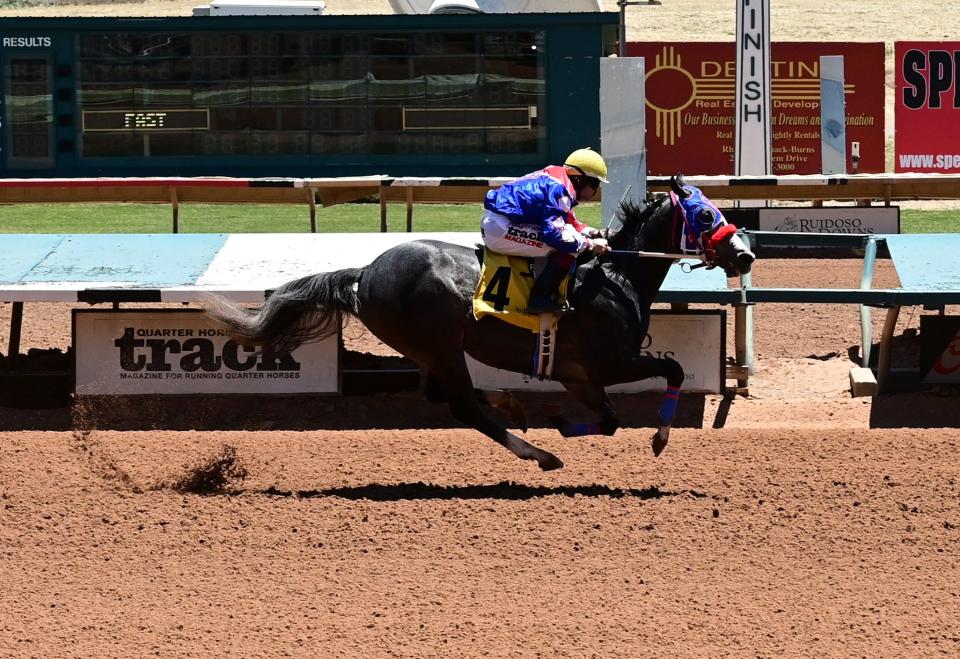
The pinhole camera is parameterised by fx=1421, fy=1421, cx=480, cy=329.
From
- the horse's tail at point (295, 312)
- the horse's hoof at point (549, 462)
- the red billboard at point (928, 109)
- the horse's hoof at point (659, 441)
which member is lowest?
the horse's hoof at point (549, 462)

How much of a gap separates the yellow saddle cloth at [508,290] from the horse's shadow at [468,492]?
905 mm

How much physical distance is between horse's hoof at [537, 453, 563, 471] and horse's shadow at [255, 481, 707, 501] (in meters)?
0.12

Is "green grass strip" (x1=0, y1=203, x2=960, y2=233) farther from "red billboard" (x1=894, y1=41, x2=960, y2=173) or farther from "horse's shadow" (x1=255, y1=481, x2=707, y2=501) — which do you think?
"horse's shadow" (x1=255, y1=481, x2=707, y2=501)

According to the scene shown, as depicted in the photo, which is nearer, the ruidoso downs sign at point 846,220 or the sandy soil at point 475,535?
the sandy soil at point 475,535

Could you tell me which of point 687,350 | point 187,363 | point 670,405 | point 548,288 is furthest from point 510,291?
point 187,363

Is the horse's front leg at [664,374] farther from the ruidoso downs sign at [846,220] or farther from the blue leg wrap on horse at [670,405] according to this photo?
the ruidoso downs sign at [846,220]

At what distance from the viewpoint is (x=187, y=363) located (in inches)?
398

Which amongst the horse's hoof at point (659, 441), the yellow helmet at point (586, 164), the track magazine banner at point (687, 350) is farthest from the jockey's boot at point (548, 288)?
the track magazine banner at point (687, 350)

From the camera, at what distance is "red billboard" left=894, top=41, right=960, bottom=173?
23719 millimetres

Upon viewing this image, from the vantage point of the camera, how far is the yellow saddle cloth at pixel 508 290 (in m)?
7.62

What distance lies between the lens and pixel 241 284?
9.77 meters

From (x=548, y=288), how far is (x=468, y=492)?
46.8 inches

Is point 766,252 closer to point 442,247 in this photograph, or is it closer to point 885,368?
point 885,368

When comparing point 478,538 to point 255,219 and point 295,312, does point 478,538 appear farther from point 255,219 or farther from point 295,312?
point 255,219
